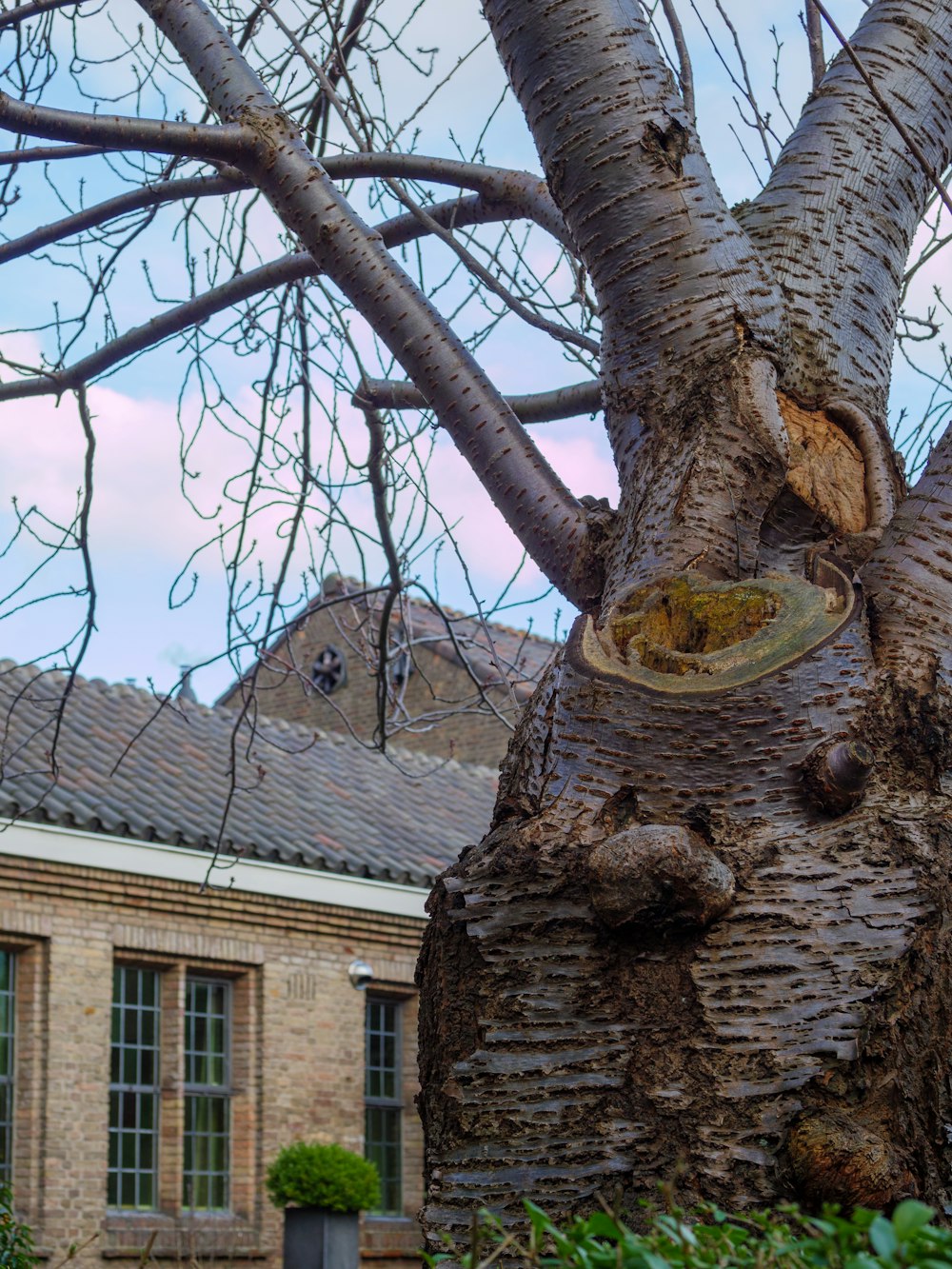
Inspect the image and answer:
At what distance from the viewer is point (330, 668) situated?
79.3ft

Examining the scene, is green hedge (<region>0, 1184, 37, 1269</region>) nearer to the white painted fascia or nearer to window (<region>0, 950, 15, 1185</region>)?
Result: the white painted fascia

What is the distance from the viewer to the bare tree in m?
2.12

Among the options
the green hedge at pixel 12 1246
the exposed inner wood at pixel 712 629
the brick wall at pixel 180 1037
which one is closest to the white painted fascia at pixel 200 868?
the brick wall at pixel 180 1037

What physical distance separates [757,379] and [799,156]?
2.60 ft

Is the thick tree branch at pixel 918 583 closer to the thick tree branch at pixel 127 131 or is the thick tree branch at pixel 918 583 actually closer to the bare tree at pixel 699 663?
the bare tree at pixel 699 663

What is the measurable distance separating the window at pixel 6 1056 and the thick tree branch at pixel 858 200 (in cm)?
1093

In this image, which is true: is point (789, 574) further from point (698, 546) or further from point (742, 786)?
point (742, 786)

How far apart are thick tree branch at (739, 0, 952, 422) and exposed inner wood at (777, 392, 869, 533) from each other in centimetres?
6

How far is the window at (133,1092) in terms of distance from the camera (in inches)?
515

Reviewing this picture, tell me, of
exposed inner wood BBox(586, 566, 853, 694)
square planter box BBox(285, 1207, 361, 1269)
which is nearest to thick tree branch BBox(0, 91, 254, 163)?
exposed inner wood BBox(586, 566, 853, 694)

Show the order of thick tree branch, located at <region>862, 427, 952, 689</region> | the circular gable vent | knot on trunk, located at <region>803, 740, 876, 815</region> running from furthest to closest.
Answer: the circular gable vent < thick tree branch, located at <region>862, 427, 952, 689</region> < knot on trunk, located at <region>803, 740, 876, 815</region>

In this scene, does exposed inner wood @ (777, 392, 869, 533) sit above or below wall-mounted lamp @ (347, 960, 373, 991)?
above

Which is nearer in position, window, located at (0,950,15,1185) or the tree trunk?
the tree trunk

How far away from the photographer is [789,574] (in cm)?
278
